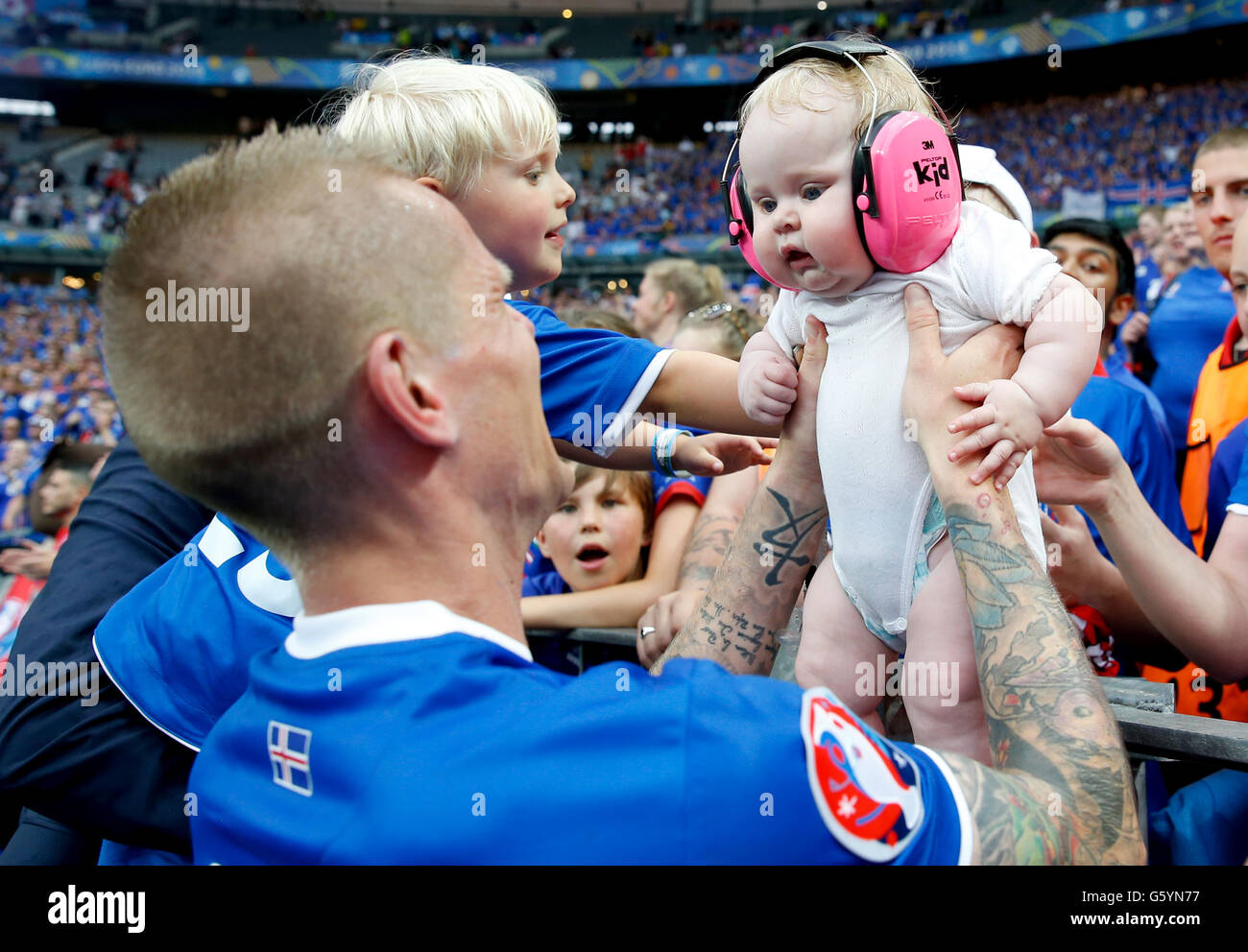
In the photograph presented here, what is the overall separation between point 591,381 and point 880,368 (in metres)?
0.61

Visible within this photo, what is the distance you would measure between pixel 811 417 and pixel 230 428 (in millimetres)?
1138

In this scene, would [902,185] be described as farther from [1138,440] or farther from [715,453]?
[1138,440]

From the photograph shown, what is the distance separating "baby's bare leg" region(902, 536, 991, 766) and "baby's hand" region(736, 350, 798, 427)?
42cm

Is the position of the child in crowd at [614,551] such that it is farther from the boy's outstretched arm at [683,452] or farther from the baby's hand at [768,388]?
the baby's hand at [768,388]

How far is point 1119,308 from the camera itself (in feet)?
12.4

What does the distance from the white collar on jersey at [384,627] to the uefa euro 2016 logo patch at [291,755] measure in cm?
9

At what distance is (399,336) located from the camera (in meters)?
1.15

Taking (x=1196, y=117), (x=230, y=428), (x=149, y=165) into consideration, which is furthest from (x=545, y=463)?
(x=149, y=165)

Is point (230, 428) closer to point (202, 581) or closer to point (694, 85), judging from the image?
point (202, 581)

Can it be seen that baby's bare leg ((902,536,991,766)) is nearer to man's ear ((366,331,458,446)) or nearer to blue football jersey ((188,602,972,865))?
blue football jersey ((188,602,972,865))

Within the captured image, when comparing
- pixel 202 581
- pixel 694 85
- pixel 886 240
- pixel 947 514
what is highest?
pixel 694 85

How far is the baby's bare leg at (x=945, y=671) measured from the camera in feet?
5.27

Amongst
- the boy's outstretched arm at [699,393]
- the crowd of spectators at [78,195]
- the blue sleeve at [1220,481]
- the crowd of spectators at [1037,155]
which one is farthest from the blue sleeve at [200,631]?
the crowd of spectators at [78,195]

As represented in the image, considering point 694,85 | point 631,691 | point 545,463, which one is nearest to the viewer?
point 631,691
